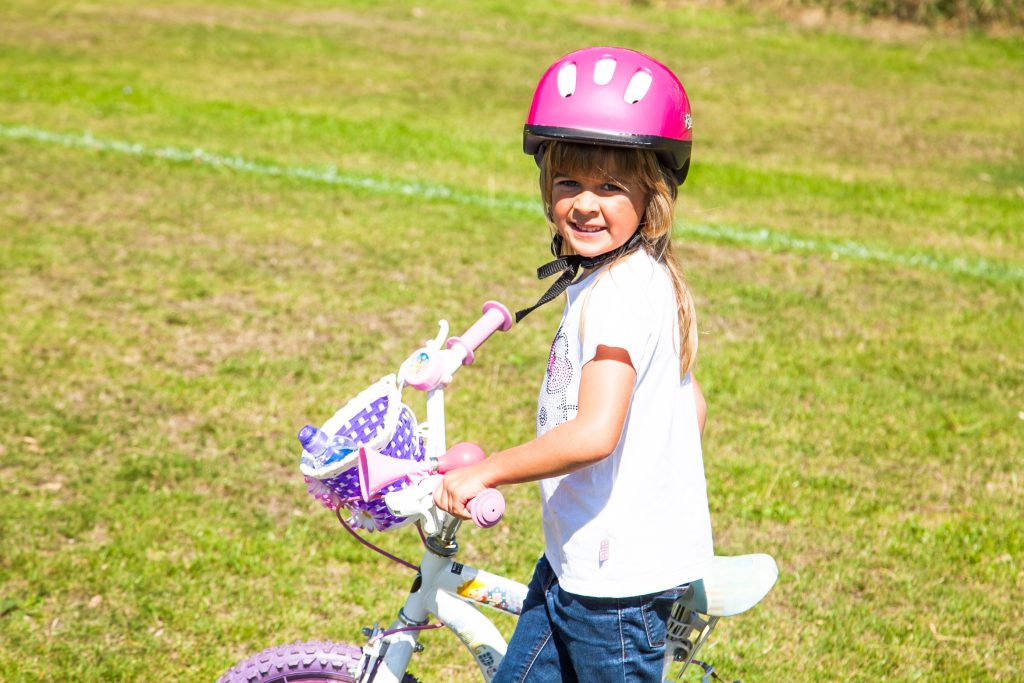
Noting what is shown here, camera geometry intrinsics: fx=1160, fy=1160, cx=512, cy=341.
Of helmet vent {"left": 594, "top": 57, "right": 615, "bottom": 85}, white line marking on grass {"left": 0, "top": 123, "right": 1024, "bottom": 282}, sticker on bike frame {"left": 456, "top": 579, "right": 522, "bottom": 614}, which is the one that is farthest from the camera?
white line marking on grass {"left": 0, "top": 123, "right": 1024, "bottom": 282}

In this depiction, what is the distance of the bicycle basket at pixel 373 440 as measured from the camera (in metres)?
2.46

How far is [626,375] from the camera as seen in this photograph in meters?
2.41

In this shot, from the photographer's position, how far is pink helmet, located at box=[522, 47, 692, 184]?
252 cm

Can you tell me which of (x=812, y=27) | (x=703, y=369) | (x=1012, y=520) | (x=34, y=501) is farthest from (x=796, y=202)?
(x=812, y=27)

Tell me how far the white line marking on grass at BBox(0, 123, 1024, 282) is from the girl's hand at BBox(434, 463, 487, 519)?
6.39 metres

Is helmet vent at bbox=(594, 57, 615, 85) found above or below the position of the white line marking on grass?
above

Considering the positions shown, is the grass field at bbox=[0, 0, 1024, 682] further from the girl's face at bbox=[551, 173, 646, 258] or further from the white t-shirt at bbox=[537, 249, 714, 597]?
the girl's face at bbox=[551, 173, 646, 258]

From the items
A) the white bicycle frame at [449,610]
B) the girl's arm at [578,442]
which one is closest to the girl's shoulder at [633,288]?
the girl's arm at [578,442]

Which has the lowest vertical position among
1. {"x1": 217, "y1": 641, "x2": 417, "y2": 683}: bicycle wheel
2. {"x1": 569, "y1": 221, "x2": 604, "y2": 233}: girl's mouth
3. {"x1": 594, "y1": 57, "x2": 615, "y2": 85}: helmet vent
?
{"x1": 217, "y1": 641, "x2": 417, "y2": 683}: bicycle wheel

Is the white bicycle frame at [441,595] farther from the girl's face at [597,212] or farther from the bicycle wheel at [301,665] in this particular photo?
the girl's face at [597,212]

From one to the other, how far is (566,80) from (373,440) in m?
0.91

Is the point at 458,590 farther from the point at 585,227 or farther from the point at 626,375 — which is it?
the point at 585,227

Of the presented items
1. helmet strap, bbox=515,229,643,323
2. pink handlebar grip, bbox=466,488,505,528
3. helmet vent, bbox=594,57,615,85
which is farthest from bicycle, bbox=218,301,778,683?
helmet vent, bbox=594,57,615,85

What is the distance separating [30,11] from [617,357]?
682 inches
